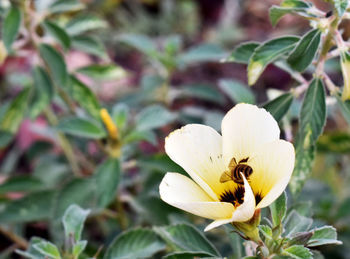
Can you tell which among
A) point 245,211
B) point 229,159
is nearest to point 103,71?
point 229,159

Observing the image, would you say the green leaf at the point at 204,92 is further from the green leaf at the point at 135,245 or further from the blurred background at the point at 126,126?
the green leaf at the point at 135,245

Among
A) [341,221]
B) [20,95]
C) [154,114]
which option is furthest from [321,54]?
[20,95]

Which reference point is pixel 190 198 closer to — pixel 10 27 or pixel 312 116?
pixel 312 116

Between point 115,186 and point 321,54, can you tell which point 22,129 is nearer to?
point 115,186

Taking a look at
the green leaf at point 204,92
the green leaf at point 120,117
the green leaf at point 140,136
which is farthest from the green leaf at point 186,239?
the green leaf at point 204,92

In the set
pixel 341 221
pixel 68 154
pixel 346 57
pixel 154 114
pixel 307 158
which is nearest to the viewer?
pixel 346 57

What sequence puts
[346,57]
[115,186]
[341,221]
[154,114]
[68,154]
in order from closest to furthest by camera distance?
[346,57] < [115,186] < [154,114] < [341,221] < [68,154]
